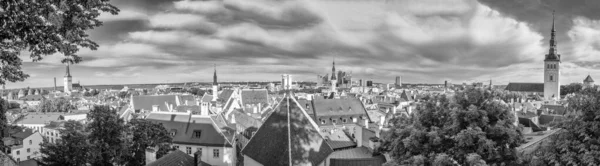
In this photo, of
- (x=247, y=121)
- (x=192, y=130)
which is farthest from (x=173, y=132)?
(x=247, y=121)

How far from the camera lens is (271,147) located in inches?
771

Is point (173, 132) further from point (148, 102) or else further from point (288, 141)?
point (148, 102)

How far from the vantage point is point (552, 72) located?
12306cm

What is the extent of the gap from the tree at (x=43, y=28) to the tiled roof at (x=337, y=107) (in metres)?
50.1

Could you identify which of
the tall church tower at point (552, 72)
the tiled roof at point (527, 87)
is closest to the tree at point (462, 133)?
the tall church tower at point (552, 72)

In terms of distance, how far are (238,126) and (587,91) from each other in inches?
1762

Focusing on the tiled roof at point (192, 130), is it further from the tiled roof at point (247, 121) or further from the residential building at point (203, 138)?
the tiled roof at point (247, 121)

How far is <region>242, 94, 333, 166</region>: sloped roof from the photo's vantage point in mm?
18797

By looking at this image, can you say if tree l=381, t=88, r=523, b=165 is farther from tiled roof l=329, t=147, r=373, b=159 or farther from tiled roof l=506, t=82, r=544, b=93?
tiled roof l=506, t=82, r=544, b=93

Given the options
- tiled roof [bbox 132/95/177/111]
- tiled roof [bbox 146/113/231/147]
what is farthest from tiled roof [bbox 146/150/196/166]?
tiled roof [bbox 132/95/177/111]

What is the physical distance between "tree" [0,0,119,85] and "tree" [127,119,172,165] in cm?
1884

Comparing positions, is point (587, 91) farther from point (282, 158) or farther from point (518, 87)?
point (518, 87)

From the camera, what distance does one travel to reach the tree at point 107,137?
25.2 meters

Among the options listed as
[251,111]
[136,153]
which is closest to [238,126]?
[251,111]
